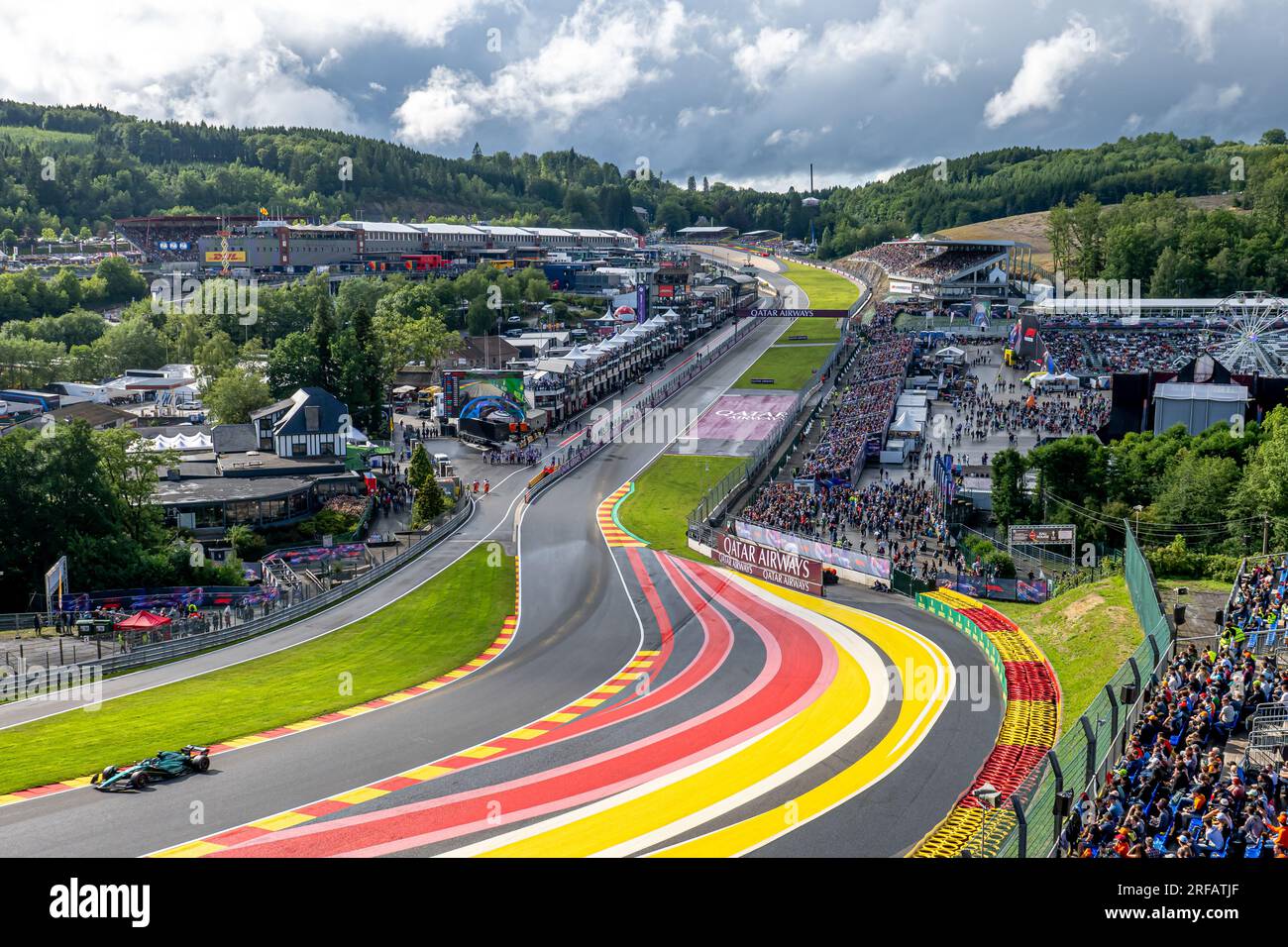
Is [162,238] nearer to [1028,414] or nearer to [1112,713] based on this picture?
[1028,414]

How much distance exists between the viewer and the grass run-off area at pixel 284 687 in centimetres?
2895

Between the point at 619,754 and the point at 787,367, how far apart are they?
78271mm

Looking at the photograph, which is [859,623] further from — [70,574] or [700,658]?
[70,574]

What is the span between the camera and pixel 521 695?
34.2 metres

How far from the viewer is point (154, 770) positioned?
2714cm

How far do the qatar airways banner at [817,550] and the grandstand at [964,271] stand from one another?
9096 cm

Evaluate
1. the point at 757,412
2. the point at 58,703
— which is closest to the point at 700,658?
the point at 58,703

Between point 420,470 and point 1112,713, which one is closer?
point 1112,713

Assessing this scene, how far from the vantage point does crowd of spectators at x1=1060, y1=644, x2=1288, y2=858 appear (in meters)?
17.0

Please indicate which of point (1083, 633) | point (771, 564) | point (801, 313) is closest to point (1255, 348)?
point (771, 564)

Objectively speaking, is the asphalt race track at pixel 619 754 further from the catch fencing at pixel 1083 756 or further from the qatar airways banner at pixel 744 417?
the qatar airways banner at pixel 744 417

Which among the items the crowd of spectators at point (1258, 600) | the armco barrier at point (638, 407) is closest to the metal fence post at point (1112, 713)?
the crowd of spectators at point (1258, 600)

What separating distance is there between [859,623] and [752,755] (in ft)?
43.3
